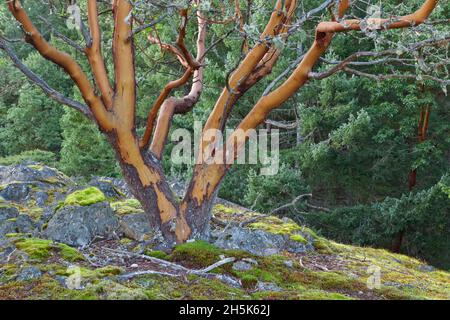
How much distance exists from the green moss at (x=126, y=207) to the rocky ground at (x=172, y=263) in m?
0.01

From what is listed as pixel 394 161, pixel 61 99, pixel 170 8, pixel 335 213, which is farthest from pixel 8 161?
pixel 170 8

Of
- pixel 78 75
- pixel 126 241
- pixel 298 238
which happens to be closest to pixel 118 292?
pixel 126 241

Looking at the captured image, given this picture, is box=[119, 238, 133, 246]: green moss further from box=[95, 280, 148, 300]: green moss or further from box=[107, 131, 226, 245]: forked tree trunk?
box=[95, 280, 148, 300]: green moss

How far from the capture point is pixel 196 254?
5.24m

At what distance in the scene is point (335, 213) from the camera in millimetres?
14836

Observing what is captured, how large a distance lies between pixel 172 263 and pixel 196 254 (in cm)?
33

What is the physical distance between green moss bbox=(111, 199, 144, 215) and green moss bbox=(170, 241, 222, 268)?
4.95ft

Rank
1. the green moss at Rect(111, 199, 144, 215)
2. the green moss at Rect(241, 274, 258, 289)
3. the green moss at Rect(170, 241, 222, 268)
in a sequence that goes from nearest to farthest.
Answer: the green moss at Rect(241, 274, 258, 289)
the green moss at Rect(170, 241, 222, 268)
the green moss at Rect(111, 199, 144, 215)

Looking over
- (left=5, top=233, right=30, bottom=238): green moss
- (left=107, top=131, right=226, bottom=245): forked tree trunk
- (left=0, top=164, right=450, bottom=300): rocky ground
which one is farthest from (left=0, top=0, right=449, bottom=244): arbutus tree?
(left=5, top=233, right=30, bottom=238): green moss

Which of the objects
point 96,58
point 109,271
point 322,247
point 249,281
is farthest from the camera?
point 322,247

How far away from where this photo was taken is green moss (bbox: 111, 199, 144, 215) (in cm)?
668

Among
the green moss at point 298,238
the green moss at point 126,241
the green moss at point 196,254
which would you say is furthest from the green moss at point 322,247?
the green moss at point 126,241

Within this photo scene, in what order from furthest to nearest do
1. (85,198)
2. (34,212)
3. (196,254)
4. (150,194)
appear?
(34,212)
(85,198)
(150,194)
(196,254)

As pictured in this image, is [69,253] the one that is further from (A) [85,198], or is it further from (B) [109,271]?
(A) [85,198]
